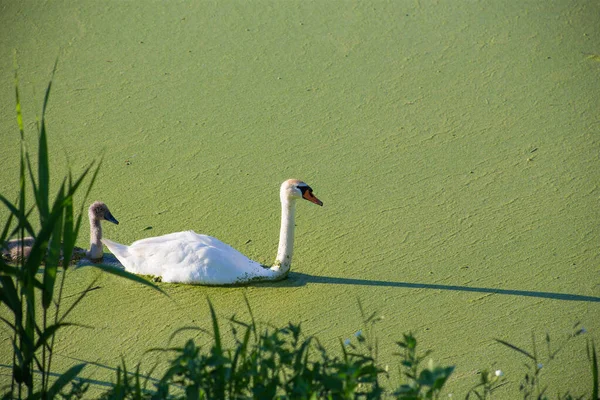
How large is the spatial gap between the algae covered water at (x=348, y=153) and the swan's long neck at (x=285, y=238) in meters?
0.08

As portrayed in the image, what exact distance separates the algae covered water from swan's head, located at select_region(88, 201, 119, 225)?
13 centimetres

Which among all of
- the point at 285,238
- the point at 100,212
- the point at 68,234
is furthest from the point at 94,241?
the point at 68,234

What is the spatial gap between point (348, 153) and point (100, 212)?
1.16 metres

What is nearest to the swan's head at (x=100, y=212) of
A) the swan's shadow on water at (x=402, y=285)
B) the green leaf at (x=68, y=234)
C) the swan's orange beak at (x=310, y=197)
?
the swan's shadow on water at (x=402, y=285)

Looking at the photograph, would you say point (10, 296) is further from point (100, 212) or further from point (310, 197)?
point (310, 197)

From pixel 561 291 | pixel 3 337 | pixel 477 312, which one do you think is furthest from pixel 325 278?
pixel 3 337

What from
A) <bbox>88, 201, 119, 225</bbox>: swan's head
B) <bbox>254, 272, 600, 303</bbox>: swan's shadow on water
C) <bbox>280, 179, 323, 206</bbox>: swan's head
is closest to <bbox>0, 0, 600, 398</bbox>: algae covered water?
<bbox>254, 272, 600, 303</bbox>: swan's shadow on water

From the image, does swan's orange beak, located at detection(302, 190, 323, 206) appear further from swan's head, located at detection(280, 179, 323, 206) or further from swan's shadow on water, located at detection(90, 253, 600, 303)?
swan's shadow on water, located at detection(90, 253, 600, 303)

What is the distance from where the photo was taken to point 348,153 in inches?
163

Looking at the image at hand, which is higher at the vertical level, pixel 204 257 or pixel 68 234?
pixel 204 257

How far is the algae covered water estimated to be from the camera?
10.8 ft

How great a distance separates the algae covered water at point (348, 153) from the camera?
3289mm

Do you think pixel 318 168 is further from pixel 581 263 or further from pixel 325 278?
pixel 581 263

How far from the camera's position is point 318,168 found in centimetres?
406
